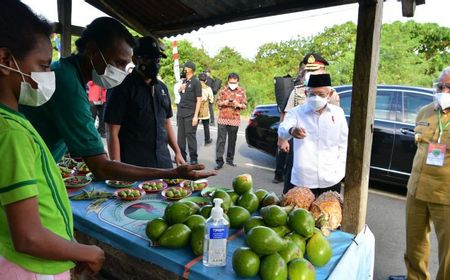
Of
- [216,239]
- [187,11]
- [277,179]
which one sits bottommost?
[277,179]

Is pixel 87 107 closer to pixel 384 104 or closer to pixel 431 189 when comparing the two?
pixel 431 189

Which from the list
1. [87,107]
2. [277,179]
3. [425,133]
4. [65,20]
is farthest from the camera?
[277,179]

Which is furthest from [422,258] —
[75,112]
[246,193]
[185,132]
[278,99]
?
[185,132]

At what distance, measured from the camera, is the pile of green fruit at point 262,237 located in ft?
4.55

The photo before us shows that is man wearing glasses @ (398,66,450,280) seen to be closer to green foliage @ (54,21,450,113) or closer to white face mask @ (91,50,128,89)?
white face mask @ (91,50,128,89)

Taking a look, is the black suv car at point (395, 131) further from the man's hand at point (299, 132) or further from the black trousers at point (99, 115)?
the black trousers at point (99, 115)

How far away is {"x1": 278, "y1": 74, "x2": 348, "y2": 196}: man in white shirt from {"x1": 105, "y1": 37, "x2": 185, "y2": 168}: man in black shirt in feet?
3.76

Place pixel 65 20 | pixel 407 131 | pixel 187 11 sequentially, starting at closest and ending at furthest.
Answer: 1. pixel 187 11
2. pixel 65 20
3. pixel 407 131

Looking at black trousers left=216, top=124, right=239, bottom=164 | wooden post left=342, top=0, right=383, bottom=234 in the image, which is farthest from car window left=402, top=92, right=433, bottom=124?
wooden post left=342, top=0, right=383, bottom=234

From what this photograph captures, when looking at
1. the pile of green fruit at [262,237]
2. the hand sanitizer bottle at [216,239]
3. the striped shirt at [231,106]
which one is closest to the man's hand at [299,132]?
the pile of green fruit at [262,237]

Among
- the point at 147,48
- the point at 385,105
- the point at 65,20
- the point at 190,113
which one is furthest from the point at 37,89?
the point at 190,113

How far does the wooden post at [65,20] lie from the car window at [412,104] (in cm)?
478

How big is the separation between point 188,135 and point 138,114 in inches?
155

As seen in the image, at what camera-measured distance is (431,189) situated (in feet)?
8.32
